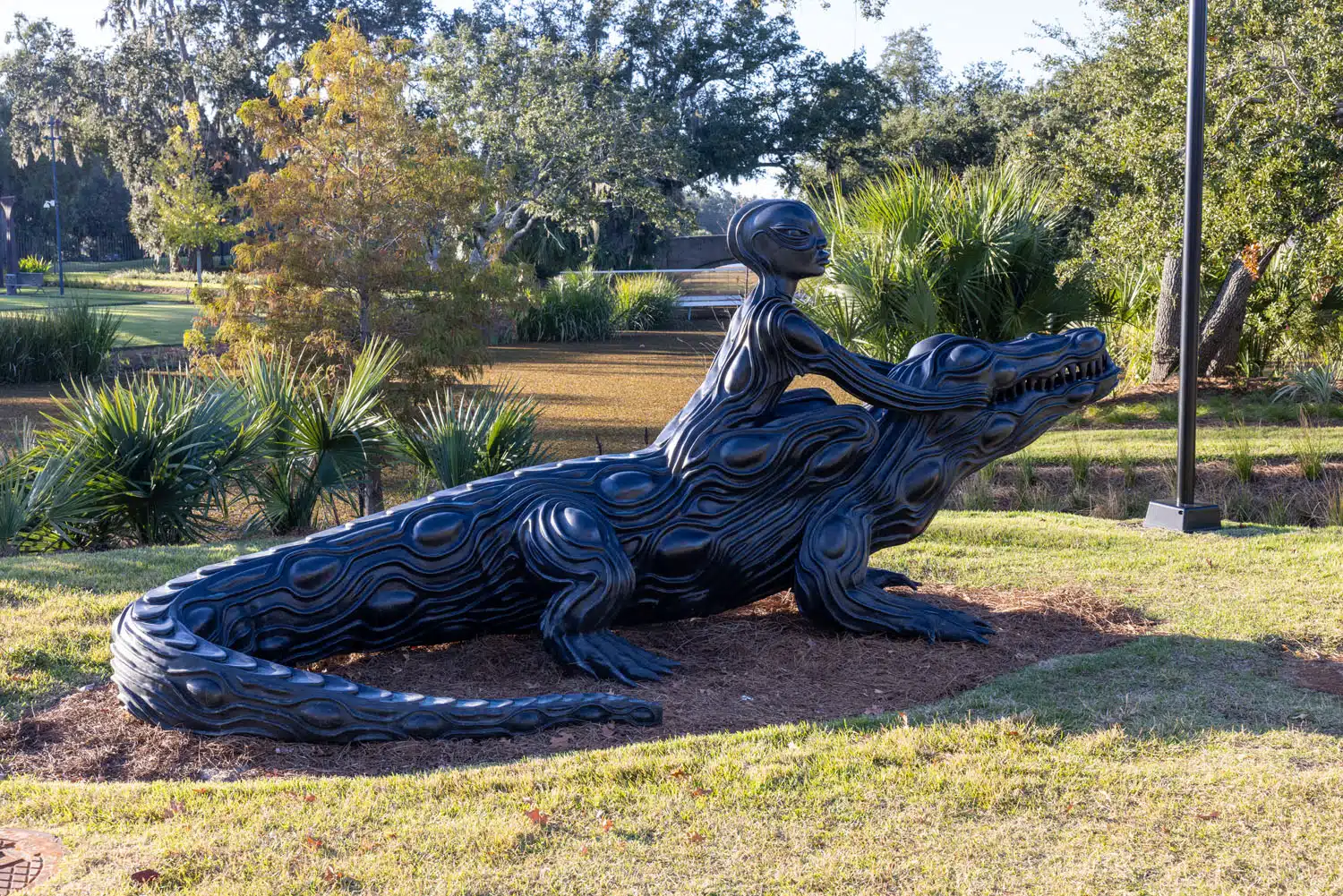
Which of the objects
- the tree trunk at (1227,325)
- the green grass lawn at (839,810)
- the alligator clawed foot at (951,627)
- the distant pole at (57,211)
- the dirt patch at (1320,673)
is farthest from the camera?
the distant pole at (57,211)

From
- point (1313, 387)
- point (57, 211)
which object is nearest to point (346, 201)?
point (1313, 387)

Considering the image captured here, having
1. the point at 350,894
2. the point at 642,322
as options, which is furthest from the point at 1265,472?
the point at 642,322

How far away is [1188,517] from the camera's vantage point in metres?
7.79

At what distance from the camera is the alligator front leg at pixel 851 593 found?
5125 mm

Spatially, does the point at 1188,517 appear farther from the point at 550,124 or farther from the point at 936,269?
the point at 550,124

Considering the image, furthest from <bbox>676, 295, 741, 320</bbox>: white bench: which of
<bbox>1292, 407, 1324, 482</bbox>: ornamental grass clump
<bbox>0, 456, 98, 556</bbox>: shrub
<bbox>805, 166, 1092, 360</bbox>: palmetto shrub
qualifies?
<bbox>0, 456, 98, 556</bbox>: shrub

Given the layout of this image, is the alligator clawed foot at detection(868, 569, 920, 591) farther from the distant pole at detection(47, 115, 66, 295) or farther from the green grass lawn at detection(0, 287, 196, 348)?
the distant pole at detection(47, 115, 66, 295)

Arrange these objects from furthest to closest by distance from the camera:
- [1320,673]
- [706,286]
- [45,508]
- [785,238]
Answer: [706,286] → [45,508] → [785,238] → [1320,673]

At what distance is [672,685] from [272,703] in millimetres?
1552

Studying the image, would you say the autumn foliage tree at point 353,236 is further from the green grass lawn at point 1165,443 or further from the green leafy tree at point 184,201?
the green leafy tree at point 184,201

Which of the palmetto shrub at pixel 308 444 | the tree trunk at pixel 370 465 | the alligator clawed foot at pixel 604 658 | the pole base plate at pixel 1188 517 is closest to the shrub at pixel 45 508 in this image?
the palmetto shrub at pixel 308 444

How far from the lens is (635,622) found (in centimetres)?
524

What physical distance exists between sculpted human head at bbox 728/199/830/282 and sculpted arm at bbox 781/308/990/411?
21 centimetres

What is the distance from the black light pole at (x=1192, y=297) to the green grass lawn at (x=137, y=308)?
54.3 feet
